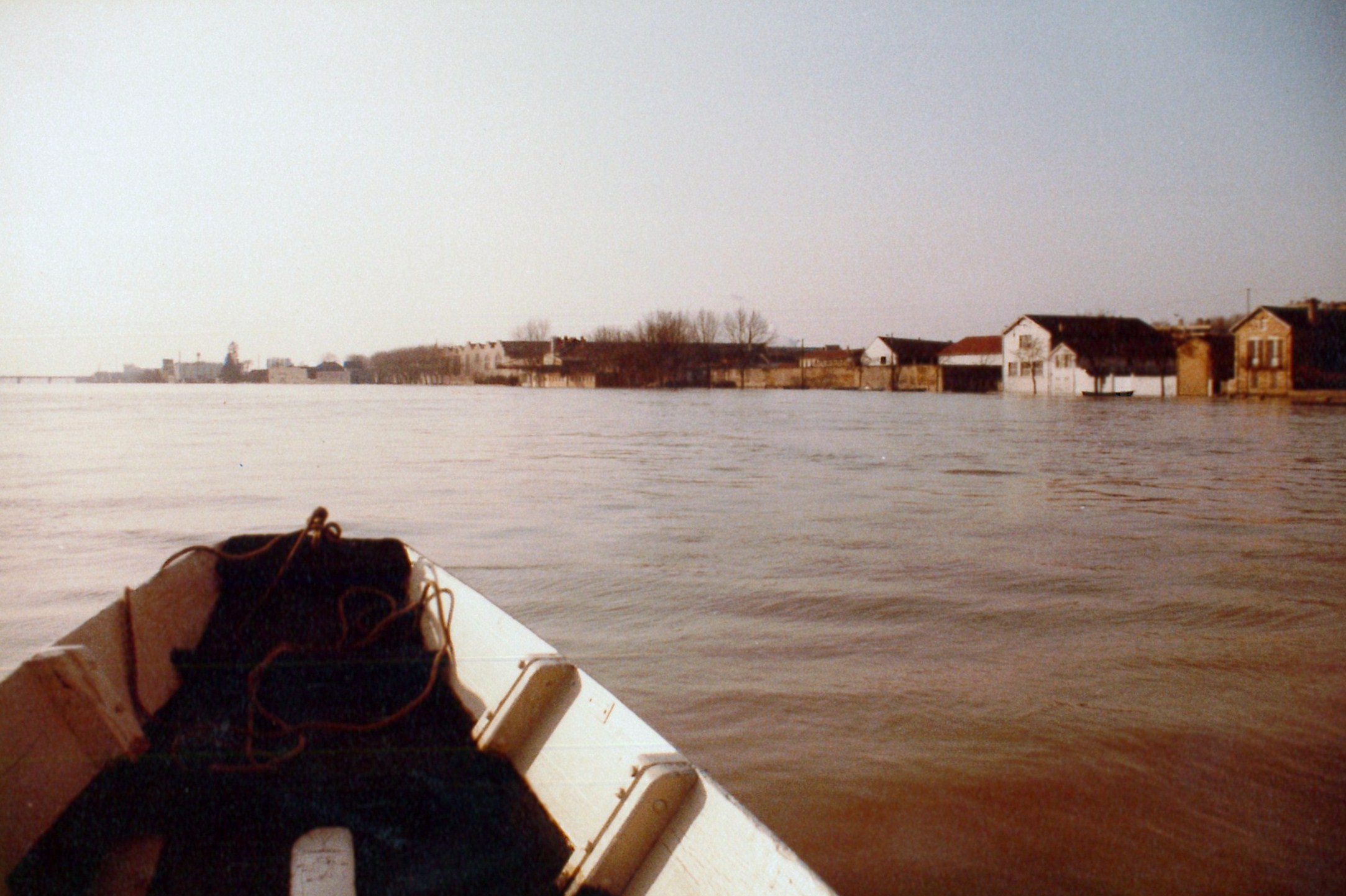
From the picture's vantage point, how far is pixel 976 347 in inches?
3415

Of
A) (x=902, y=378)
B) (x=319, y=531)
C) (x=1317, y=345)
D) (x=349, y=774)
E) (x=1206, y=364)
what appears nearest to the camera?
(x=349, y=774)

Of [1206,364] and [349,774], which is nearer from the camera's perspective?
[349,774]

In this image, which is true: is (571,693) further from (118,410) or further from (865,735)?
(118,410)

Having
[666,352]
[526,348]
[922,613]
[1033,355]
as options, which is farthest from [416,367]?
[922,613]

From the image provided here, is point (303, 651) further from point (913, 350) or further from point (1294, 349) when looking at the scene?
point (913, 350)

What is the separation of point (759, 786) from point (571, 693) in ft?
5.33

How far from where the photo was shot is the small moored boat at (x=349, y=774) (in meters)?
2.40

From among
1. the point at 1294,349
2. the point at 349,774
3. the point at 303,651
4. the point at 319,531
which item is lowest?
the point at 349,774

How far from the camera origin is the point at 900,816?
4.12 metres

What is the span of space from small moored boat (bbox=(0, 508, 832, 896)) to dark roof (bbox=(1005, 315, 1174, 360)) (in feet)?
197

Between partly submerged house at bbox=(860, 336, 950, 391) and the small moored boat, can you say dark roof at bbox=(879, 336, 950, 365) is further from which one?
the small moored boat

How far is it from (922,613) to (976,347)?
3297 inches

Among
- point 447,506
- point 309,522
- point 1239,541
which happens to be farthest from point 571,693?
point 447,506

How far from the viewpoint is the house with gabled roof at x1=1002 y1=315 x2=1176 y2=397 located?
57.3 m
